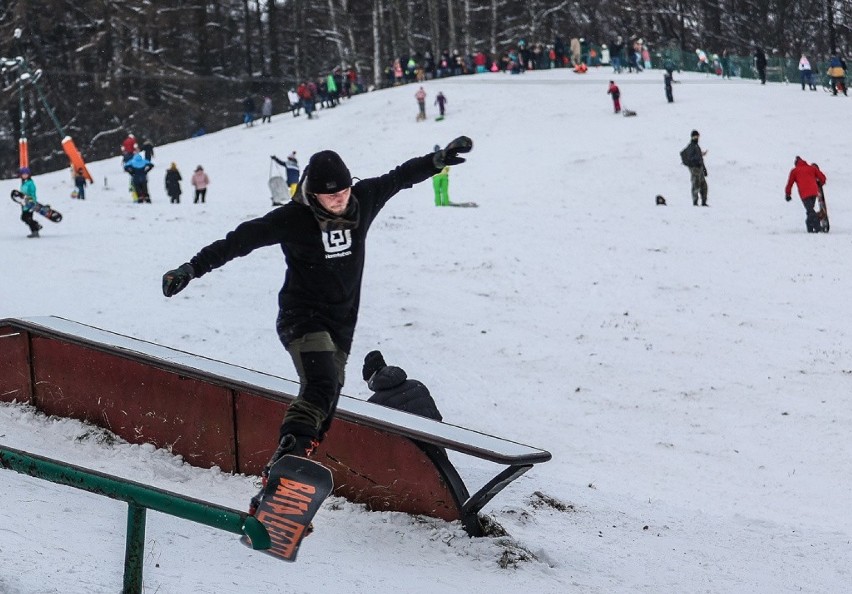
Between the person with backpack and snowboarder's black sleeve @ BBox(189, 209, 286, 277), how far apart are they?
17972mm

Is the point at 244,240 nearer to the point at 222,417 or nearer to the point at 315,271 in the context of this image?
the point at 315,271

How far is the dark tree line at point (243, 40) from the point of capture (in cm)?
5078

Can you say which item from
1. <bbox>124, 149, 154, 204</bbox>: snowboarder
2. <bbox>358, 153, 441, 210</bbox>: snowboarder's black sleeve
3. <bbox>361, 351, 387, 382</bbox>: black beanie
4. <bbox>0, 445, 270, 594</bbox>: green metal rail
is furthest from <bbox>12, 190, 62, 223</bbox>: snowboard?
<bbox>0, 445, 270, 594</bbox>: green metal rail

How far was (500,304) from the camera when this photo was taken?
14.8m

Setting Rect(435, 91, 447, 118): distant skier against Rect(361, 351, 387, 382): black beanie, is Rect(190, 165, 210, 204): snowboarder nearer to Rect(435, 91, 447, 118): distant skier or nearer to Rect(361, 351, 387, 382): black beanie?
Rect(435, 91, 447, 118): distant skier

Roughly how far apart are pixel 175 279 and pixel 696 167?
1886cm

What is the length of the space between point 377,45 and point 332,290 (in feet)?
158

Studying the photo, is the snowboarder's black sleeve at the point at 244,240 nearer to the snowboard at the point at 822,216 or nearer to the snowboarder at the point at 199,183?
the snowboard at the point at 822,216

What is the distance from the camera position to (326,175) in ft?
15.9

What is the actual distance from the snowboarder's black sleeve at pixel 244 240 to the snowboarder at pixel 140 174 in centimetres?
2079

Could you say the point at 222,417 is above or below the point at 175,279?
below

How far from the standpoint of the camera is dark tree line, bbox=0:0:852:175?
50.8 m

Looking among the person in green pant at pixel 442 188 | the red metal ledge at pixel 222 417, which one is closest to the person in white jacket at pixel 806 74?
the person in green pant at pixel 442 188

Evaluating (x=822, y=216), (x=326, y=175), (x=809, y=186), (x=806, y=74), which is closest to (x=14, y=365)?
(x=326, y=175)
